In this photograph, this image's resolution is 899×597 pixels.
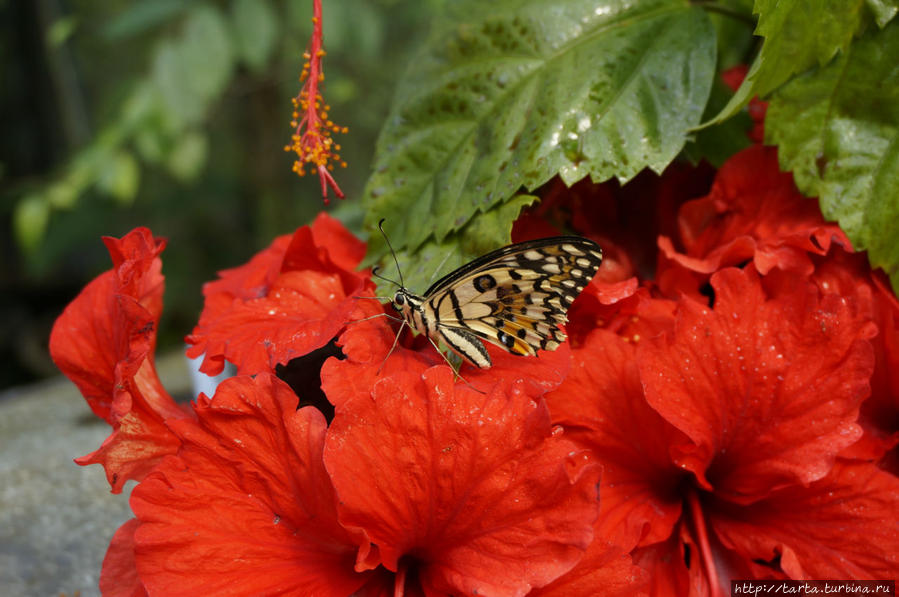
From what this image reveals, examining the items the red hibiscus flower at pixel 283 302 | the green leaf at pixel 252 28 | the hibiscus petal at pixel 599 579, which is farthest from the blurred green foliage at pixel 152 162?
the hibiscus petal at pixel 599 579

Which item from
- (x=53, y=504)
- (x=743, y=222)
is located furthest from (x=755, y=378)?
(x=53, y=504)

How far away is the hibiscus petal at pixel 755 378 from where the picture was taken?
0.65 metres

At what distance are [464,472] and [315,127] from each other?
0.39 m

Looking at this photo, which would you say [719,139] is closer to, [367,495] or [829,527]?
[829,527]

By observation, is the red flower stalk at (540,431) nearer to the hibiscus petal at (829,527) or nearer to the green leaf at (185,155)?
the hibiscus petal at (829,527)

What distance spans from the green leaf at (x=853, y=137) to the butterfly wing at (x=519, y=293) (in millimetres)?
289

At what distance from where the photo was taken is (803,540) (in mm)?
657

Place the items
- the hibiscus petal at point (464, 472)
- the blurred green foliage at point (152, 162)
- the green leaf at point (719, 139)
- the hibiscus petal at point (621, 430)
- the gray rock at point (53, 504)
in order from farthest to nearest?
the blurred green foliage at point (152, 162), the gray rock at point (53, 504), the green leaf at point (719, 139), the hibiscus petal at point (621, 430), the hibiscus petal at point (464, 472)

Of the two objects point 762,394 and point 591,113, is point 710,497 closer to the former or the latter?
point 762,394

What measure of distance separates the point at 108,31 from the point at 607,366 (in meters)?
2.27

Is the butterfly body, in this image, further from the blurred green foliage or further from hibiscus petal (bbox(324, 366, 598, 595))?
the blurred green foliage

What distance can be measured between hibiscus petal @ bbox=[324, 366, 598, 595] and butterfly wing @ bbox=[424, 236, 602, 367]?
72 mm

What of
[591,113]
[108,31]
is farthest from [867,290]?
[108,31]

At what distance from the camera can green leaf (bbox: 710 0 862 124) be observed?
0.69 meters
